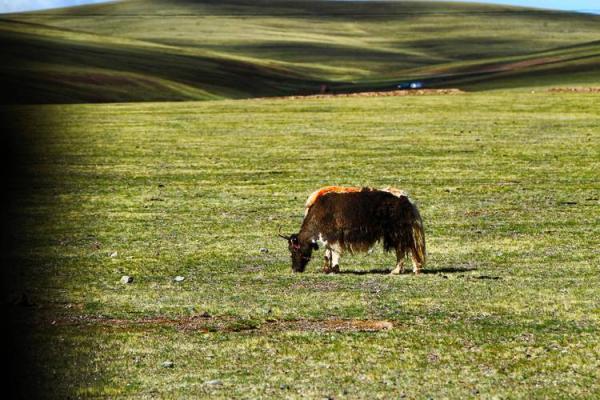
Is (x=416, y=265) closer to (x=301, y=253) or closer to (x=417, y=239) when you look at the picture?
(x=417, y=239)

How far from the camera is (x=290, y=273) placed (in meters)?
18.1

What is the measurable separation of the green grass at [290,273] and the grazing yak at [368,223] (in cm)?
49

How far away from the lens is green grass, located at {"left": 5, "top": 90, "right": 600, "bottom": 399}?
10016mm

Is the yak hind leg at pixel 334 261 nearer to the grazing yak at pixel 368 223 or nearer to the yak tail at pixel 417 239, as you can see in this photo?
the grazing yak at pixel 368 223

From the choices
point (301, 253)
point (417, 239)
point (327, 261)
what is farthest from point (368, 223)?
point (301, 253)

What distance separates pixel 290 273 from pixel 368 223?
1.67 metres

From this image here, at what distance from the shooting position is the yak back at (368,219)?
56.6 feet

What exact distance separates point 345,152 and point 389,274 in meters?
24.4

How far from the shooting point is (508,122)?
51781 millimetres

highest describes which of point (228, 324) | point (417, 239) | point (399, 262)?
point (228, 324)

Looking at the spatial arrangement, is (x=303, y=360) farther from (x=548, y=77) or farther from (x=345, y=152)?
(x=548, y=77)

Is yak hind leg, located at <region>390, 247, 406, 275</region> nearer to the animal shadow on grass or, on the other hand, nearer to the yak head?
the animal shadow on grass

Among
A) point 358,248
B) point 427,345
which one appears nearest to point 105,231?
point 358,248

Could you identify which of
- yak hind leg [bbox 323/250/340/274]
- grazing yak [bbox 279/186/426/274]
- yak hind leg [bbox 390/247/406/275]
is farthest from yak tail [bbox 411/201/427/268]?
yak hind leg [bbox 323/250/340/274]
